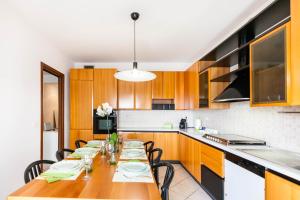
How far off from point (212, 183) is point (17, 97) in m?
2.81

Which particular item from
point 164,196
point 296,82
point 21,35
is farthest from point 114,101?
point 296,82

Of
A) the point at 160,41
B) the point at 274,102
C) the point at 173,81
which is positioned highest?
the point at 160,41

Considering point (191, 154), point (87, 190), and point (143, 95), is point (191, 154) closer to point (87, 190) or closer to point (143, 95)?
point (143, 95)

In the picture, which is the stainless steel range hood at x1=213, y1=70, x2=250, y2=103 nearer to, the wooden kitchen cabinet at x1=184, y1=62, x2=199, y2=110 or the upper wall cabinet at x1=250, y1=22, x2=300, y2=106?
the upper wall cabinet at x1=250, y1=22, x2=300, y2=106

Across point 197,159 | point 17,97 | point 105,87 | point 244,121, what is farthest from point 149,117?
point 17,97

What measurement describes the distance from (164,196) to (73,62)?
429 cm

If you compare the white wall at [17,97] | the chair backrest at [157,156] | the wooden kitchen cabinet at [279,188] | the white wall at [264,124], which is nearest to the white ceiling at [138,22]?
the white wall at [17,97]

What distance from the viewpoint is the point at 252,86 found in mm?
2229

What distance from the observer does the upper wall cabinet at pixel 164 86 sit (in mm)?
4840

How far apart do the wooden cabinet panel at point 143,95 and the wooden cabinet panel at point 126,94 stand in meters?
0.12

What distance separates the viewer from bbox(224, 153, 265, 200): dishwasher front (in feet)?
5.79

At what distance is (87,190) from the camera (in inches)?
51.6

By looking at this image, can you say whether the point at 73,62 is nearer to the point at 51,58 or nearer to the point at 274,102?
the point at 51,58

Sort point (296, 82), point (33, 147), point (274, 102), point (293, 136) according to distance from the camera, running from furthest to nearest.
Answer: point (33, 147) → point (293, 136) → point (274, 102) → point (296, 82)
